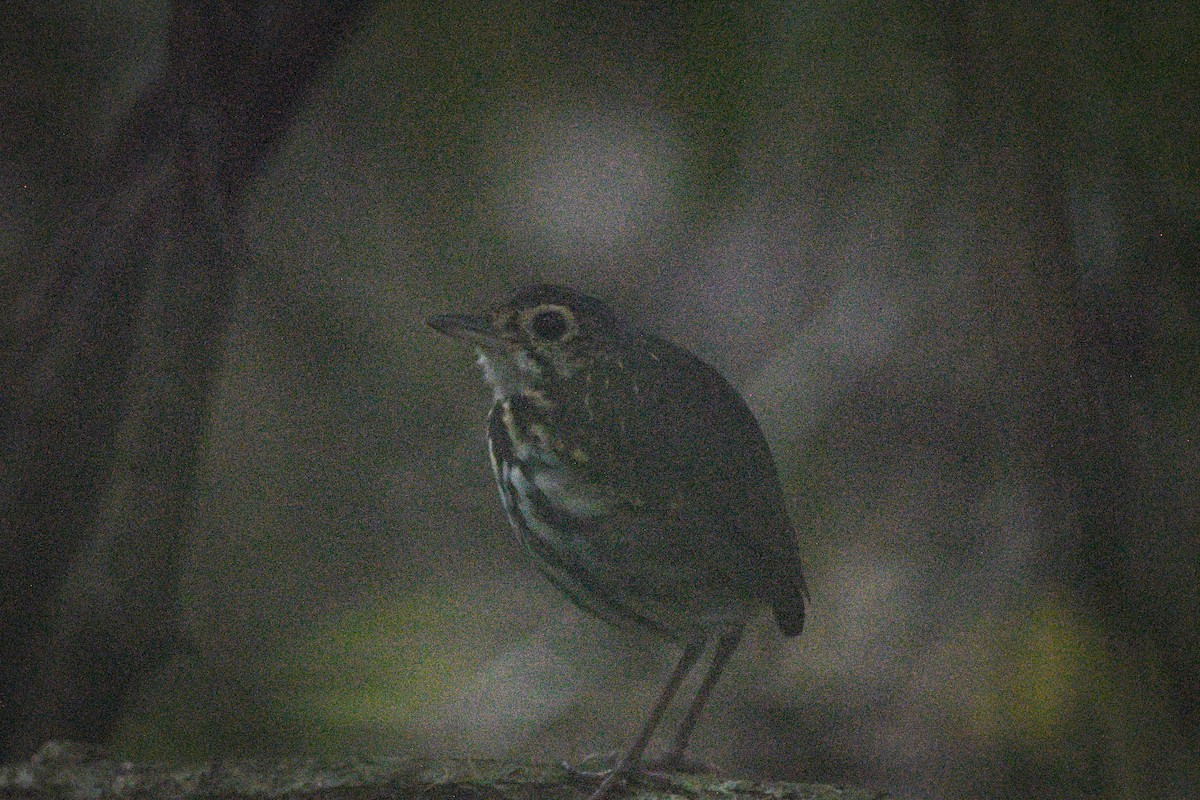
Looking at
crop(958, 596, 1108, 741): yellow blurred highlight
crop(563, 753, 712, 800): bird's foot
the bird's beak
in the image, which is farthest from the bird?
crop(958, 596, 1108, 741): yellow blurred highlight

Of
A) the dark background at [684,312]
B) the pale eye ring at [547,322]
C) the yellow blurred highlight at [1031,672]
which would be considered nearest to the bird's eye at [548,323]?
the pale eye ring at [547,322]

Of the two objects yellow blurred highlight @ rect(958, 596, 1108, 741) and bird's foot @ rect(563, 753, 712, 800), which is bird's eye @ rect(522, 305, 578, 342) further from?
yellow blurred highlight @ rect(958, 596, 1108, 741)

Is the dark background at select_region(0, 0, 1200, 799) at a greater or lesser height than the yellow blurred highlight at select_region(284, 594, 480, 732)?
greater

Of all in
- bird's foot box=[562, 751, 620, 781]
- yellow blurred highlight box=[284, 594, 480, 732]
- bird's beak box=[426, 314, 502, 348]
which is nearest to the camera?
bird's beak box=[426, 314, 502, 348]

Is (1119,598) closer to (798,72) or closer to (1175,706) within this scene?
(1175,706)

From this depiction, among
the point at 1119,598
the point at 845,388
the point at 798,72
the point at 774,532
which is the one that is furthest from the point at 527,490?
the point at 1119,598

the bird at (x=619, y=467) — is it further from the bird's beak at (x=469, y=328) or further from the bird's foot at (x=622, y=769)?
the bird's foot at (x=622, y=769)
